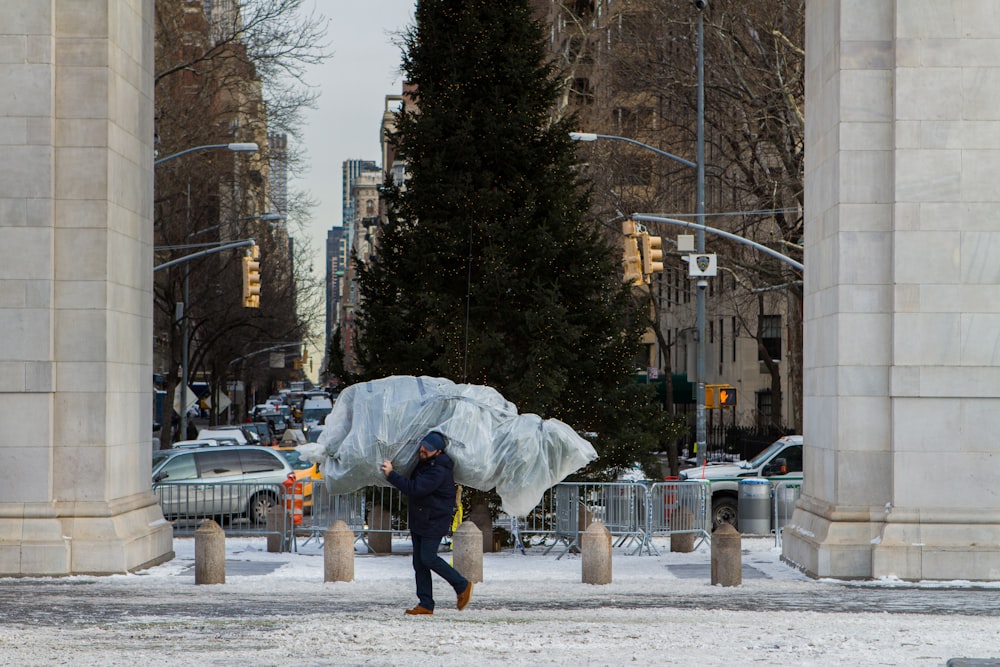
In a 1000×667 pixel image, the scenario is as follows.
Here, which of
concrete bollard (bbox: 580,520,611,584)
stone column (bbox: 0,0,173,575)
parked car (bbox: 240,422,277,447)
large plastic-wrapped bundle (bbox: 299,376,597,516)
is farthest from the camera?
parked car (bbox: 240,422,277,447)

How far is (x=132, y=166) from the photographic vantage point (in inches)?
692

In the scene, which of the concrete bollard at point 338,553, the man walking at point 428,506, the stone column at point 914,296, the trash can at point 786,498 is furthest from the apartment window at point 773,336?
the man walking at point 428,506

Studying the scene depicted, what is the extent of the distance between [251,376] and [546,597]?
292ft

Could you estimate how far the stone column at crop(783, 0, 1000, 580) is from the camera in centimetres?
1567

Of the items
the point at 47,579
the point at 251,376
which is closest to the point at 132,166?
the point at 47,579

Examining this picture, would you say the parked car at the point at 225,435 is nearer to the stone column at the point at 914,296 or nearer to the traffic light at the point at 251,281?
the traffic light at the point at 251,281

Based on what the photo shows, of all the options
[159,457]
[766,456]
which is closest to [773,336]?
[766,456]

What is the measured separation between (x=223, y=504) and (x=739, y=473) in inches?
359

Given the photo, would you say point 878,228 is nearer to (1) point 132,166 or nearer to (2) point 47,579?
(1) point 132,166

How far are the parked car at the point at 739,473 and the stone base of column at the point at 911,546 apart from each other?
853 centimetres

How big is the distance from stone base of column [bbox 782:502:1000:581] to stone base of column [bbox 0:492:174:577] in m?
8.05

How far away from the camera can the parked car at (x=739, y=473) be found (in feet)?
81.0

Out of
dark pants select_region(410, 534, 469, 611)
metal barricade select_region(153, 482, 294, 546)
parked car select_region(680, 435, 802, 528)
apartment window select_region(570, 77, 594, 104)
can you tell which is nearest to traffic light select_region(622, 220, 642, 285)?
parked car select_region(680, 435, 802, 528)

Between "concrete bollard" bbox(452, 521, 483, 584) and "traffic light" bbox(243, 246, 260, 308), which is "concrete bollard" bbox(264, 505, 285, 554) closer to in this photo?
"concrete bollard" bbox(452, 521, 483, 584)
